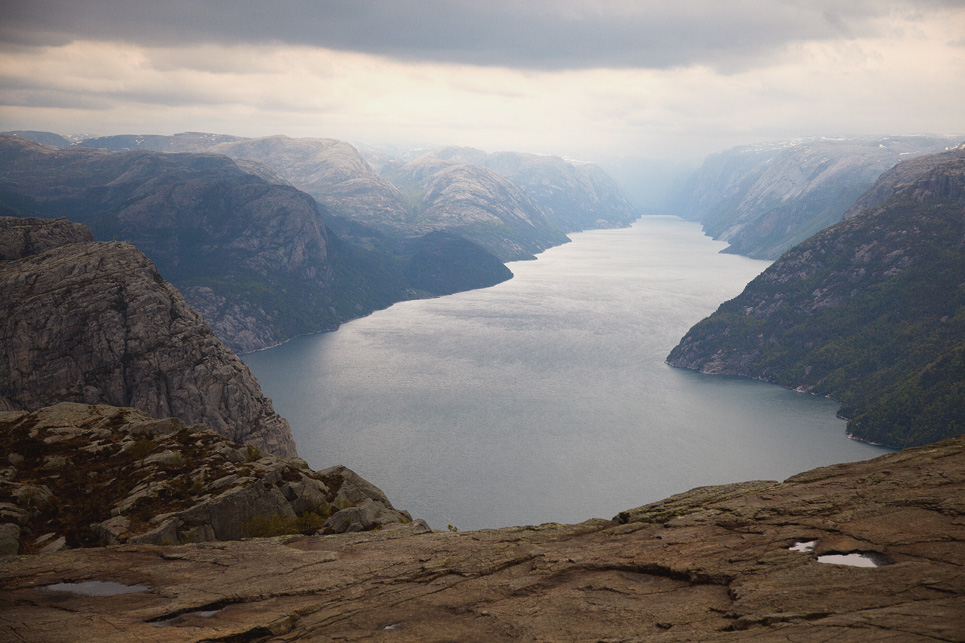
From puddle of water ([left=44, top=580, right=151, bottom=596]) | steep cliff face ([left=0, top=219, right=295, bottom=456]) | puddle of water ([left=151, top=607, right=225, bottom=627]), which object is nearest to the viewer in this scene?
puddle of water ([left=151, top=607, right=225, bottom=627])

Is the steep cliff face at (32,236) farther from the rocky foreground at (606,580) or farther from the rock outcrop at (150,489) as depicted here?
the rocky foreground at (606,580)

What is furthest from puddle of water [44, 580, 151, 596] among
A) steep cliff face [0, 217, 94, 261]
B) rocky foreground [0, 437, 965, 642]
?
steep cliff face [0, 217, 94, 261]

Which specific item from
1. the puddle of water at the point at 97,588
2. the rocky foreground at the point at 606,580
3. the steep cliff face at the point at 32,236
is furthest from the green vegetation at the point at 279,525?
the steep cliff face at the point at 32,236

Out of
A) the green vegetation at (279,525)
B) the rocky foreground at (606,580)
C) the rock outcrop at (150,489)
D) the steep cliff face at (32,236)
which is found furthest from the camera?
the steep cliff face at (32,236)

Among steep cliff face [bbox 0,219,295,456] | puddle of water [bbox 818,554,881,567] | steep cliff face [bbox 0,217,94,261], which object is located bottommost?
steep cliff face [bbox 0,219,295,456]

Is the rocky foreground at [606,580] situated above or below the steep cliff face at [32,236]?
below

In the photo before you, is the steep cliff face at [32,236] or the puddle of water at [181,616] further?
the steep cliff face at [32,236]

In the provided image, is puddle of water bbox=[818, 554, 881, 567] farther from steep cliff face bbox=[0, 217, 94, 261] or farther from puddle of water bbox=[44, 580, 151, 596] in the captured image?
steep cliff face bbox=[0, 217, 94, 261]

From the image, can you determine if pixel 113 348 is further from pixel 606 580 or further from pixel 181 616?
pixel 606 580
